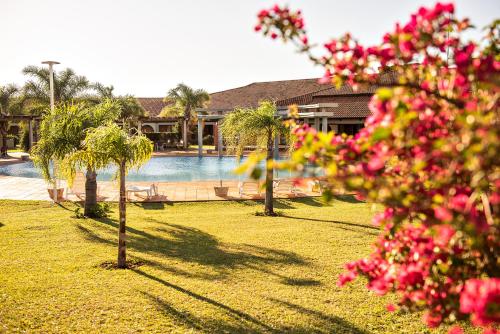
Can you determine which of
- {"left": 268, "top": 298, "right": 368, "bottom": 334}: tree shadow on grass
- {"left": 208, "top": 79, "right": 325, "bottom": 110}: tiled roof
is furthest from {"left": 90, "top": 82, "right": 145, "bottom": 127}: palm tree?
{"left": 268, "top": 298, "right": 368, "bottom": 334}: tree shadow on grass

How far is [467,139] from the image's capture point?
1806mm

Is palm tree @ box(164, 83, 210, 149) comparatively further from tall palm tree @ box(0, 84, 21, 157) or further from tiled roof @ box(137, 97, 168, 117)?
tiled roof @ box(137, 97, 168, 117)

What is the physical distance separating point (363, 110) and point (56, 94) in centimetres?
2601

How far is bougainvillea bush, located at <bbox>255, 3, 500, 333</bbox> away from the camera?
1.87 meters

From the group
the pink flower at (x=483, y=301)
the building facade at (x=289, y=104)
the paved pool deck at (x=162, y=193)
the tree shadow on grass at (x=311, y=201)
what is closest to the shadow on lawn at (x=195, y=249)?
the paved pool deck at (x=162, y=193)

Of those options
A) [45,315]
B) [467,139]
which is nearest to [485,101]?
[467,139]

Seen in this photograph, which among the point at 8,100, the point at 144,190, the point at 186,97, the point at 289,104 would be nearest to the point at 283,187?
the point at 144,190

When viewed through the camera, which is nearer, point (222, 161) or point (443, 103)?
point (443, 103)

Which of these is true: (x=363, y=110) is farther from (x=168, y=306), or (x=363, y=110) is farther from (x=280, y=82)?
(x=168, y=306)

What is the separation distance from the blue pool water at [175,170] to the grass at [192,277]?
34.8 feet

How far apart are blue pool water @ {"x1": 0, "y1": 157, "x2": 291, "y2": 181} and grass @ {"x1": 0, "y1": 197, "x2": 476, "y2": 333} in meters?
10.6

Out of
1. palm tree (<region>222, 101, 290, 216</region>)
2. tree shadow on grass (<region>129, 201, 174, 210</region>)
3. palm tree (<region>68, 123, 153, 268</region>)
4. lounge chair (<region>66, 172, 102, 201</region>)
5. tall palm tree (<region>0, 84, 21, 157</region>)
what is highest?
tall palm tree (<region>0, 84, 21, 157</region>)

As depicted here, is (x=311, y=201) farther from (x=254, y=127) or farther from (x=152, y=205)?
(x=152, y=205)

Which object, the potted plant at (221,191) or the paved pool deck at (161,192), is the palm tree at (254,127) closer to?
the paved pool deck at (161,192)
